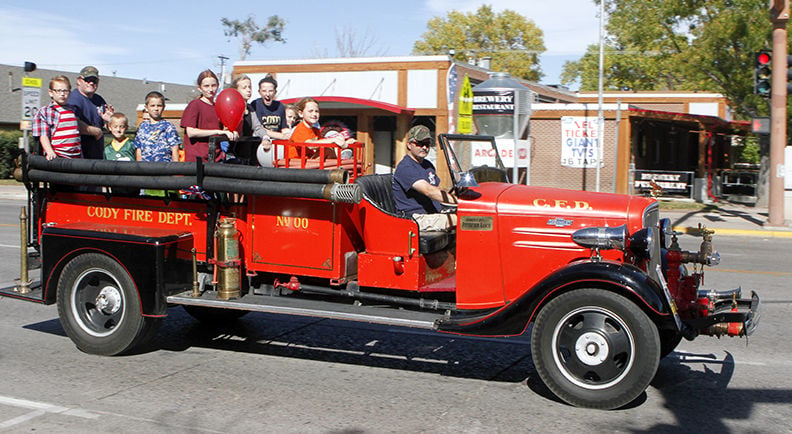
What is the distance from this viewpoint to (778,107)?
16656 millimetres

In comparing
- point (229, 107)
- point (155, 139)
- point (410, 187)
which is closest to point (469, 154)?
point (410, 187)

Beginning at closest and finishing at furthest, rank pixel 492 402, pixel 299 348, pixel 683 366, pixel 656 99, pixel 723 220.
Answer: pixel 492 402 < pixel 683 366 < pixel 299 348 < pixel 723 220 < pixel 656 99

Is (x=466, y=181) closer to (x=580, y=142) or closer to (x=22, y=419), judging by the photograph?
(x=22, y=419)

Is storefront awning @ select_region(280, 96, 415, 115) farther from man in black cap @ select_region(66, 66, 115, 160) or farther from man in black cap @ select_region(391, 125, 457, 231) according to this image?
man in black cap @ select_region(391, 125, 457, 231)

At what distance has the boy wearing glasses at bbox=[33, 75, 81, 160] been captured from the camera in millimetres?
6574

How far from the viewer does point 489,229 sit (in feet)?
17.7

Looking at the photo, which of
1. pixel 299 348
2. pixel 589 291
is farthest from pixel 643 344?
pixel 299 348

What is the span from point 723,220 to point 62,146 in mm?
16619

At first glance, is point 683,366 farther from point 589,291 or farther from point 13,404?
point 13,404

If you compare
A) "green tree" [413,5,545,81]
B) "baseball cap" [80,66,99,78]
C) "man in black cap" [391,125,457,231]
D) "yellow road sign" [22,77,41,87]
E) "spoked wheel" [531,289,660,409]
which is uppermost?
"green tree" [413,5,545,81]

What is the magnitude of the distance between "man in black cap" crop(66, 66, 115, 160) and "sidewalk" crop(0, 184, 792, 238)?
36.0 ft

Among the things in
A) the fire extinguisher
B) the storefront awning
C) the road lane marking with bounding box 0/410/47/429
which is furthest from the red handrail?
the storefront awning

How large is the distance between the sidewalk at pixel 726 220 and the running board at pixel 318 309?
34.4 feet

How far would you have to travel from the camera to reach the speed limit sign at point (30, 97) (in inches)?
802
